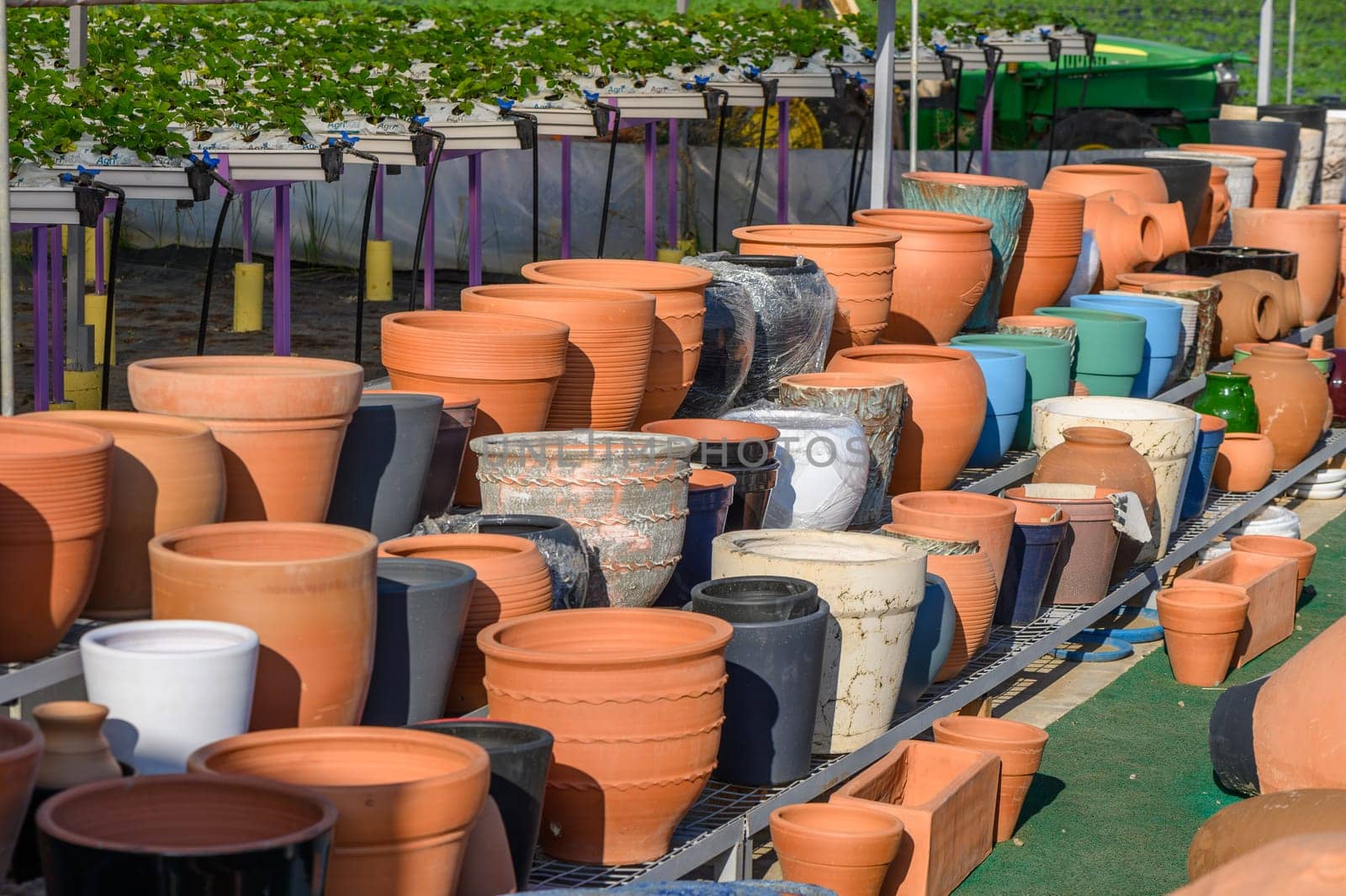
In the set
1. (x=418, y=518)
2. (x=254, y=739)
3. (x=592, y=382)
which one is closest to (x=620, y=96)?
(x=592, y=382)

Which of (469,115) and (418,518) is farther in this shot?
(469,115)

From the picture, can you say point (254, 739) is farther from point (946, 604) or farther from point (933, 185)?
point (933, 185)

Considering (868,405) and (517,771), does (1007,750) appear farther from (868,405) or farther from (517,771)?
(517,771)

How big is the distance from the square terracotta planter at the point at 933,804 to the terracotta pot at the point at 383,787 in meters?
0.98

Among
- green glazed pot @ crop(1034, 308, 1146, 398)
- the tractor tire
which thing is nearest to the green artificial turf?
green glazed pot @ crop(1034, 308, 1146, 398)

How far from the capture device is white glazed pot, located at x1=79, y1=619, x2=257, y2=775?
2.07 m

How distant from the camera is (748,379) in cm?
412

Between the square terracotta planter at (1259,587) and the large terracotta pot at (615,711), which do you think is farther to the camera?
the square terracotta planter at (1259,587)

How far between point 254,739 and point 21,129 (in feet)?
7.86

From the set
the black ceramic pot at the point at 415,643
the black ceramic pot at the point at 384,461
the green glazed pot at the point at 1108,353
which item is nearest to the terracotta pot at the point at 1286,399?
the green glazed pot at the point at 1108,353

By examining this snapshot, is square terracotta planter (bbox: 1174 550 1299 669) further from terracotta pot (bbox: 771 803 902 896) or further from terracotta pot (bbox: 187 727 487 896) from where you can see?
terracotta pot (bbox: 187 727 487 896)

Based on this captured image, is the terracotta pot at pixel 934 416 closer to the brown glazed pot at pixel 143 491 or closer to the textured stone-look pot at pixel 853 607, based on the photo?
the textured stone-look pot at pixel 853 607

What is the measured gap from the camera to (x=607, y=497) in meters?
2.91

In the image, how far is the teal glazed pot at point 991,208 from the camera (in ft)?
16.8
